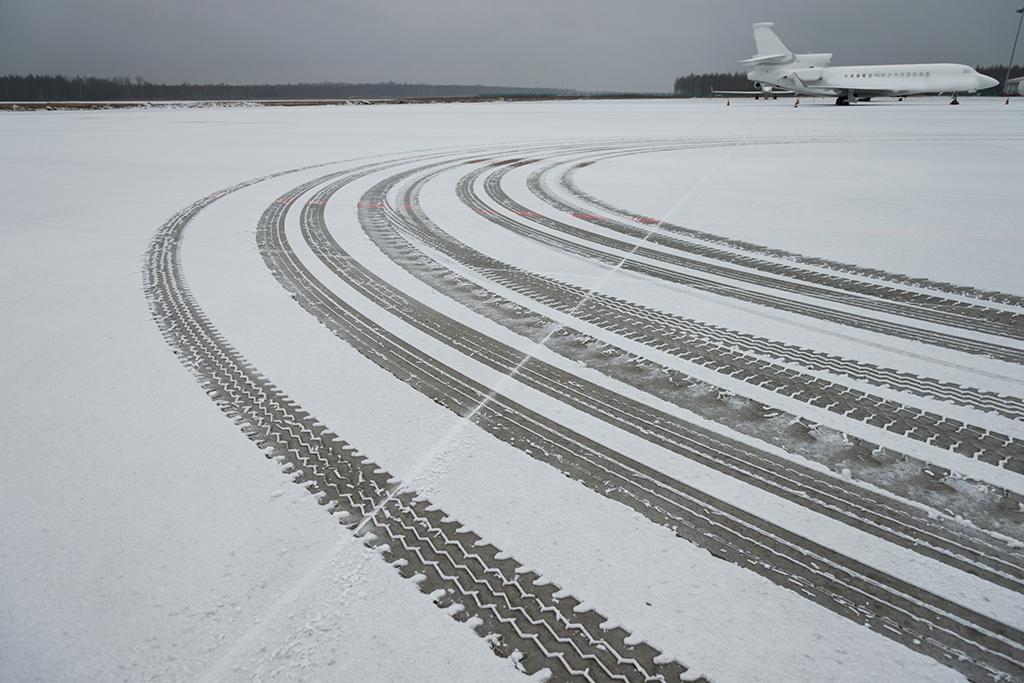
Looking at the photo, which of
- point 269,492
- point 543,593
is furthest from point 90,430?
point 543,593

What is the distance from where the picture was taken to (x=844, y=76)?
4131 cm

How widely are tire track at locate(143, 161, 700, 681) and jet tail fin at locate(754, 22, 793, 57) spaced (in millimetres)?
55154

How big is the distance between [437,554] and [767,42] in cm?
5679

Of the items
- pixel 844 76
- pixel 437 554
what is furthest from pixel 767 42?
pixel 437 554

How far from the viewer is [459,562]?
2174mm

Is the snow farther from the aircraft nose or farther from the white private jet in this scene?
the aircraft nose

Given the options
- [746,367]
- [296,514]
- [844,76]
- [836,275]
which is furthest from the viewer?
[844,76]

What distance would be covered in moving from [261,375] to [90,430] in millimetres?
908

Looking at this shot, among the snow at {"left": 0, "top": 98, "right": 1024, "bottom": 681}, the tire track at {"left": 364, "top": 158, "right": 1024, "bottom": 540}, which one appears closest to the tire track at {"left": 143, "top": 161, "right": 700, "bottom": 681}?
the snow at {"left": 0, "top": 98, "right": 1024, "bottom": 681}

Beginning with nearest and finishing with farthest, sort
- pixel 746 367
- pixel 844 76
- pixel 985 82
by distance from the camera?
1. pixel 746 367
2. pixel 985 82
3. pixel 844 76

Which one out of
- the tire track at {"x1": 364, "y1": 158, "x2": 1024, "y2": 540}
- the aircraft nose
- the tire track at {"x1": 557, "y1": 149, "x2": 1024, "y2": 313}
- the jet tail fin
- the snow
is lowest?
the snow

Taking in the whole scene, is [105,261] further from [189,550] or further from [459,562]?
[459,562]

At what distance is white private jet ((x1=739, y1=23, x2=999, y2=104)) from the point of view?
38.5 m

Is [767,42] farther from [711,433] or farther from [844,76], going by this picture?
[711,433]
